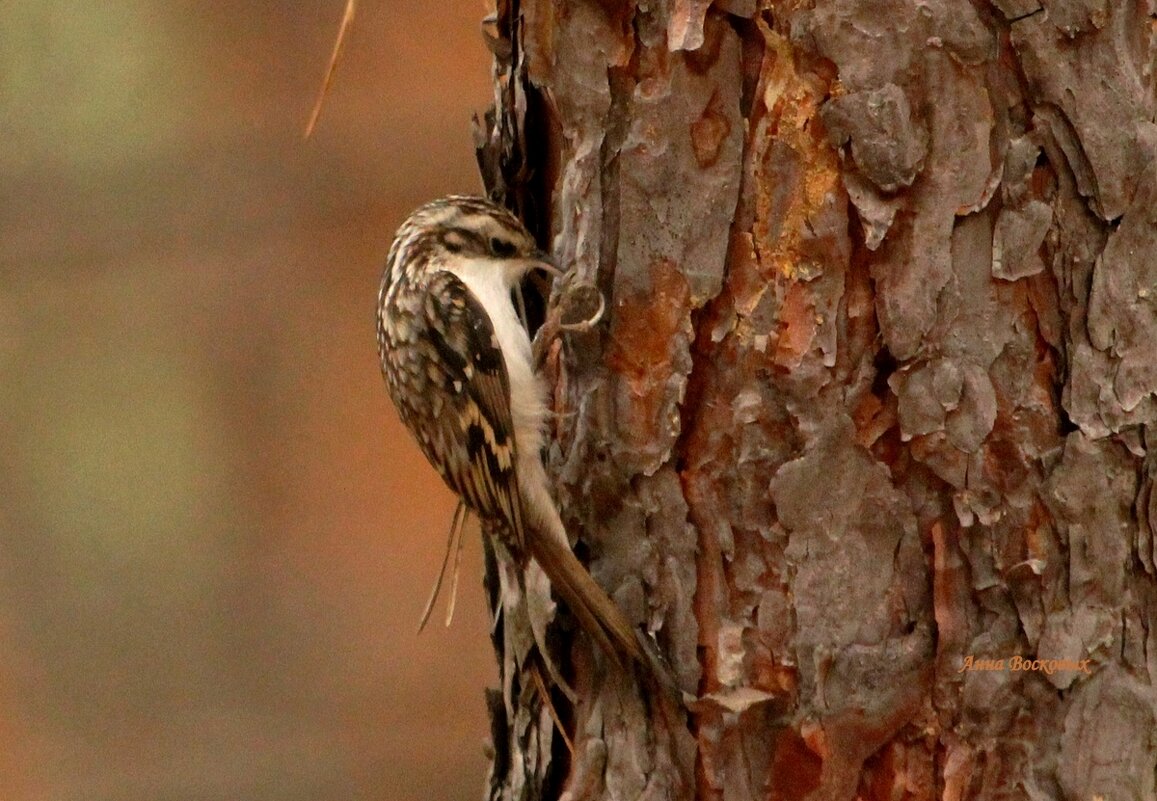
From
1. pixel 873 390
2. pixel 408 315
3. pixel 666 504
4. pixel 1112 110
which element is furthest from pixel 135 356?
pixel 1112 110

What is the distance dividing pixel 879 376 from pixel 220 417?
2.00m

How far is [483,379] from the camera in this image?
1.74 meters

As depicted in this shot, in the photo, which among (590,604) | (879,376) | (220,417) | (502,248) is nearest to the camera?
(879,376)

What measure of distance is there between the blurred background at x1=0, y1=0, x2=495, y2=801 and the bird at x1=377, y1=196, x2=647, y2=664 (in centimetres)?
109

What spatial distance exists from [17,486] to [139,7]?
1072 mm

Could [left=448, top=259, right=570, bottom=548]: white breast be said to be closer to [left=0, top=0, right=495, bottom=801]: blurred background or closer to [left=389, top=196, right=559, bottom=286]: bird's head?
[left=389, top=196, right=559, bottom=286]: bird's head

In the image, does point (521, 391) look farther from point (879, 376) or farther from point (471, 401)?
point (879, 376)

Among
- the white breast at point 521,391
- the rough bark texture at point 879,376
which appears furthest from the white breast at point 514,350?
the rough bark texture at point 879,376

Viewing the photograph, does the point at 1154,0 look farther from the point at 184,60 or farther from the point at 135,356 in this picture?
the point at 135,356

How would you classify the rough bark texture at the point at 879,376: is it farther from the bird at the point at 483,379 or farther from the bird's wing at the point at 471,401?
the bird's wing at the point at 471,401

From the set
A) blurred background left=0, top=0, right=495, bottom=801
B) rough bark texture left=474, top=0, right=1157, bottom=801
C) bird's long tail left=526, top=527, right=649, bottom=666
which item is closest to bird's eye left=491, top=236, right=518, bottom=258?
rough bark texture left=474, top=0, right=1157, bottom=801

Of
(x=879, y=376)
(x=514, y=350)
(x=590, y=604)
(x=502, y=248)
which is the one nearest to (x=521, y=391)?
(x=514, y=350)

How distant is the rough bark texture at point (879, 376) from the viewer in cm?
134

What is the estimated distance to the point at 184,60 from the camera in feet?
9.66
